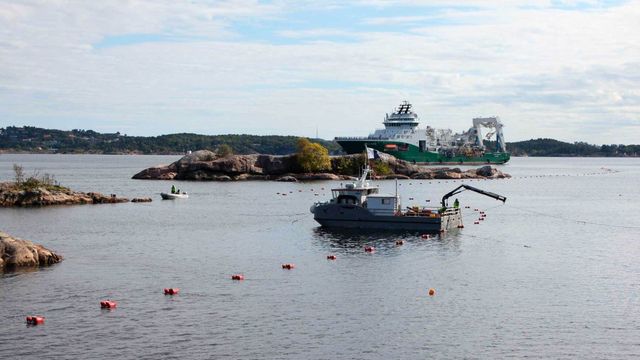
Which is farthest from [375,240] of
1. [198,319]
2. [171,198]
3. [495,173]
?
[495,173]

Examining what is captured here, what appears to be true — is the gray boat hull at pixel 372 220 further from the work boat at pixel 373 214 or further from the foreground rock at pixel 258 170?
the foreground rock at pixel 258 170

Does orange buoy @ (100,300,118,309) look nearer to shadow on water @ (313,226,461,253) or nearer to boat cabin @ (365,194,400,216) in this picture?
shadow on water @ (313,226,461,253)

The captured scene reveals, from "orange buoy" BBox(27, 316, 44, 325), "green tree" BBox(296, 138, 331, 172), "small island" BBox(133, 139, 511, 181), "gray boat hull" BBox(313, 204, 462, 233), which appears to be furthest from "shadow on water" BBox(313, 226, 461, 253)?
"green tree" BBox(296, 138, 331, 172)

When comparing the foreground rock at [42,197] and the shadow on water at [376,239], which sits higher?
the foreground rock at [42,197]

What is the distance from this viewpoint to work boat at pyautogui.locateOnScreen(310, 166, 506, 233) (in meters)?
68.3

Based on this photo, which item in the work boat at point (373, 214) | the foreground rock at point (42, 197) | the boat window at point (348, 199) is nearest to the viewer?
the work boat at point (373, 214)

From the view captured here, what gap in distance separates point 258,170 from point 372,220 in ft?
272

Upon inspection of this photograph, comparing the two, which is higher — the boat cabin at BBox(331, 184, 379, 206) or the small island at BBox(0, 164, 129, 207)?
the boat cabin at BBox(331, 184, 379, 206)

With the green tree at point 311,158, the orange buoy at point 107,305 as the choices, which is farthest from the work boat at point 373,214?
the green tree at point 311,158

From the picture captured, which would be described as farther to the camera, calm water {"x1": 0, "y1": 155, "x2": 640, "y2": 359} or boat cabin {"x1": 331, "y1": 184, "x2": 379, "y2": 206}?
boat cabin {"x1": 331, "y1": 184, "x2": 379, "y2": 206}

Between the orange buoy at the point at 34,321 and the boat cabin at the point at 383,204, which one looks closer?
the orange buoy at the point at 34,321

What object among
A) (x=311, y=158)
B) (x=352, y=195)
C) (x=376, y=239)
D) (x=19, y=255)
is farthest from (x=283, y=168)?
(x=19, y=255)

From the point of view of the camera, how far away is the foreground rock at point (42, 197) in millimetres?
90375

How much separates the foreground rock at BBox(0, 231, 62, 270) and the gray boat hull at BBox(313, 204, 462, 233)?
27470mm
